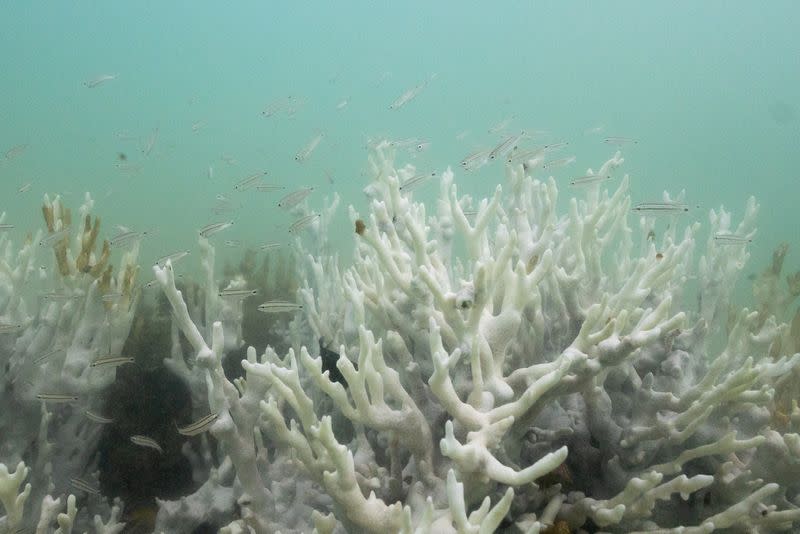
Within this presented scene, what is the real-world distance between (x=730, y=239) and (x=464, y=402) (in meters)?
3.22

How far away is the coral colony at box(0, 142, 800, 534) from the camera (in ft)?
7.36

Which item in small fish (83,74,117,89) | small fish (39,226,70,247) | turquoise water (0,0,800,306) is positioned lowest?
turquoise water (0,0,800,306)

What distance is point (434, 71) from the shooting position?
114m

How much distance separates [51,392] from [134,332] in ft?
6.69

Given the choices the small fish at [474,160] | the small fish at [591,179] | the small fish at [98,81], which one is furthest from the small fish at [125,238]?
the small fish at [98,81]

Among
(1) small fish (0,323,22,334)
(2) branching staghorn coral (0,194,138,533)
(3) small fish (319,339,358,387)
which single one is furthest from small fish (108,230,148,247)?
(3) small fish (319,339,358,387)

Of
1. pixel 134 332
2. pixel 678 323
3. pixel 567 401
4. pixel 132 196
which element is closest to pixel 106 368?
pixel 134 332

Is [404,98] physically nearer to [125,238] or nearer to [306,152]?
[306,152]

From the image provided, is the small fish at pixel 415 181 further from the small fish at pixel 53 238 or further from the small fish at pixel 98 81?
the small fish at pixel 98 81

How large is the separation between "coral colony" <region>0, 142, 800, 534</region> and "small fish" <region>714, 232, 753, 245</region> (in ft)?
1.24

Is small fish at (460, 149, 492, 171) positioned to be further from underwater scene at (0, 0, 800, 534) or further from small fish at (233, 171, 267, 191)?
small fish at (233, 171, 267, 191)

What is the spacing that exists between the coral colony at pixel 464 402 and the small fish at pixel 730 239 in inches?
14.9

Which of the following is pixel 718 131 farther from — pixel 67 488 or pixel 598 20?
pixel 67 488

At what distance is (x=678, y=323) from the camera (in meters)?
2.26
